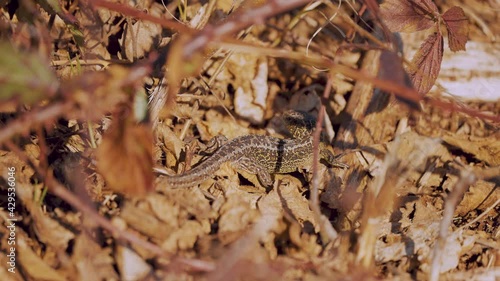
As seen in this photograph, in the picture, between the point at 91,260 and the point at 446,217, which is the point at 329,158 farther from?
the point at 91,260

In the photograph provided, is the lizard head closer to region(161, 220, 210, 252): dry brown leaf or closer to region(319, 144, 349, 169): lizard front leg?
region(319, 144, 349, 169): lizard front leg

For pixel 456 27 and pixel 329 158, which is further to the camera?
pixel 329 158

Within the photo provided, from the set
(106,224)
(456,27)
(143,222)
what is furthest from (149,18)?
(456,27)

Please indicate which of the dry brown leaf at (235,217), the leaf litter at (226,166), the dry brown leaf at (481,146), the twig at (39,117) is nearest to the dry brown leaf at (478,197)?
the leaf litter at (226,166)

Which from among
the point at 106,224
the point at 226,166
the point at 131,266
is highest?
the point at 226,166

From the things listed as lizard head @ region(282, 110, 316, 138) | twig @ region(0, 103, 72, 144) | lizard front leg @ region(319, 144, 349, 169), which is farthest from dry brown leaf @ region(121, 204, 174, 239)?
lizard head @ region(282, 110, 316, 138)

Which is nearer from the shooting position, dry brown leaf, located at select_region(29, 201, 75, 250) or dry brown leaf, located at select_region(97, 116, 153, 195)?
dry brown leaf, located at select_region(97, 116, 153, 195)

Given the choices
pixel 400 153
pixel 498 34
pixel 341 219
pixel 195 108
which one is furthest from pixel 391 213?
pixel 498 34
